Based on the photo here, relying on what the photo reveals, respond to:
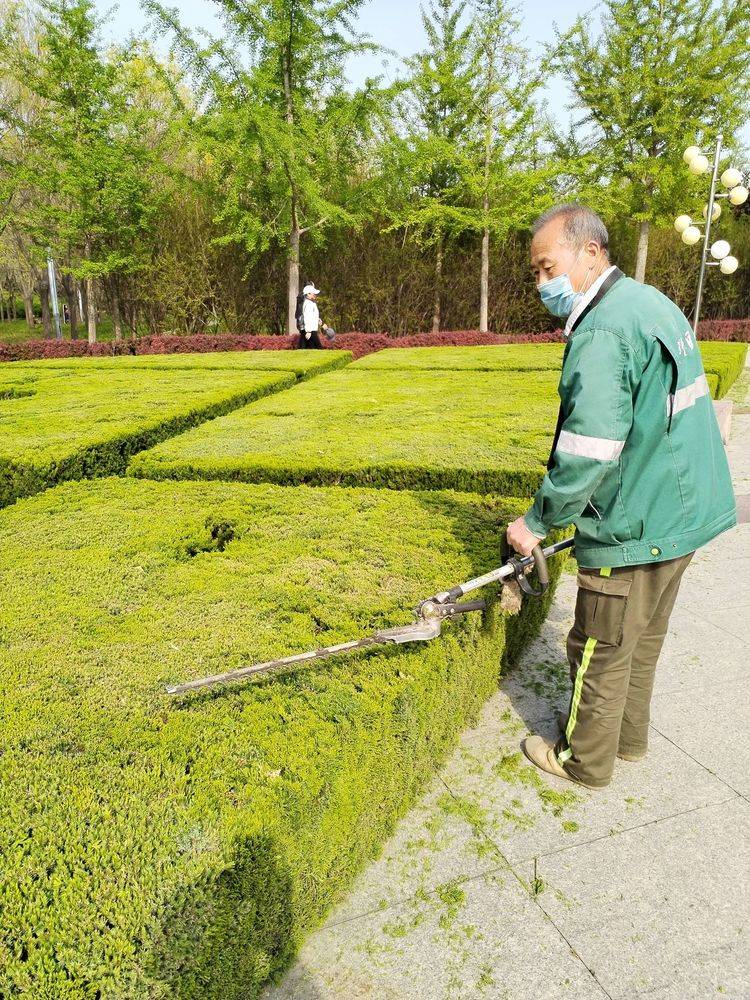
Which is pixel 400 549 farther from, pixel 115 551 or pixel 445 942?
pixel 445 942

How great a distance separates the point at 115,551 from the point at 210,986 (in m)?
2.03

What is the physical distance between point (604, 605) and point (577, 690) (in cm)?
39

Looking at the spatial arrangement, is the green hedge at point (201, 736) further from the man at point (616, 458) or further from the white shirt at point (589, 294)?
the white shirt at point (589, 294)

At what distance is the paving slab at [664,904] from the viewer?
1889 millimetres

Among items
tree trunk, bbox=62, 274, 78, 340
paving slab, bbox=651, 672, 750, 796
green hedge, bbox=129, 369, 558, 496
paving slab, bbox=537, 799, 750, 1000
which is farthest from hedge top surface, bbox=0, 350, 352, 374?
tree trunk, bbox=62, 274, 78, 340

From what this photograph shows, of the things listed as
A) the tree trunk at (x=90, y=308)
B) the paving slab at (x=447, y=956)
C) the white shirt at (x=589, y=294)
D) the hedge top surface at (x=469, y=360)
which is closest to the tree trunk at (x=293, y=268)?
the hedge top surface at (x=469, y=360)

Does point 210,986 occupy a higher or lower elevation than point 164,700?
lower

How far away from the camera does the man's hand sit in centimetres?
229

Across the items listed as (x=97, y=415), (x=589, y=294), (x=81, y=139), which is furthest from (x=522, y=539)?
(x=81, y=139)

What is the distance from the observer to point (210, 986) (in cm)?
159

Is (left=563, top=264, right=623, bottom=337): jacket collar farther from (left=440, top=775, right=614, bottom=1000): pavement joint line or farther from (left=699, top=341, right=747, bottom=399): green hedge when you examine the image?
(left=699, top=341, right=747, bottom=399): green hedge

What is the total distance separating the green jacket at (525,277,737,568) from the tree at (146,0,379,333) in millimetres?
14437

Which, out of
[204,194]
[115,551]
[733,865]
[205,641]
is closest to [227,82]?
[204,194]

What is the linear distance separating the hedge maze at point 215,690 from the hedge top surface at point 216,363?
5.09m
